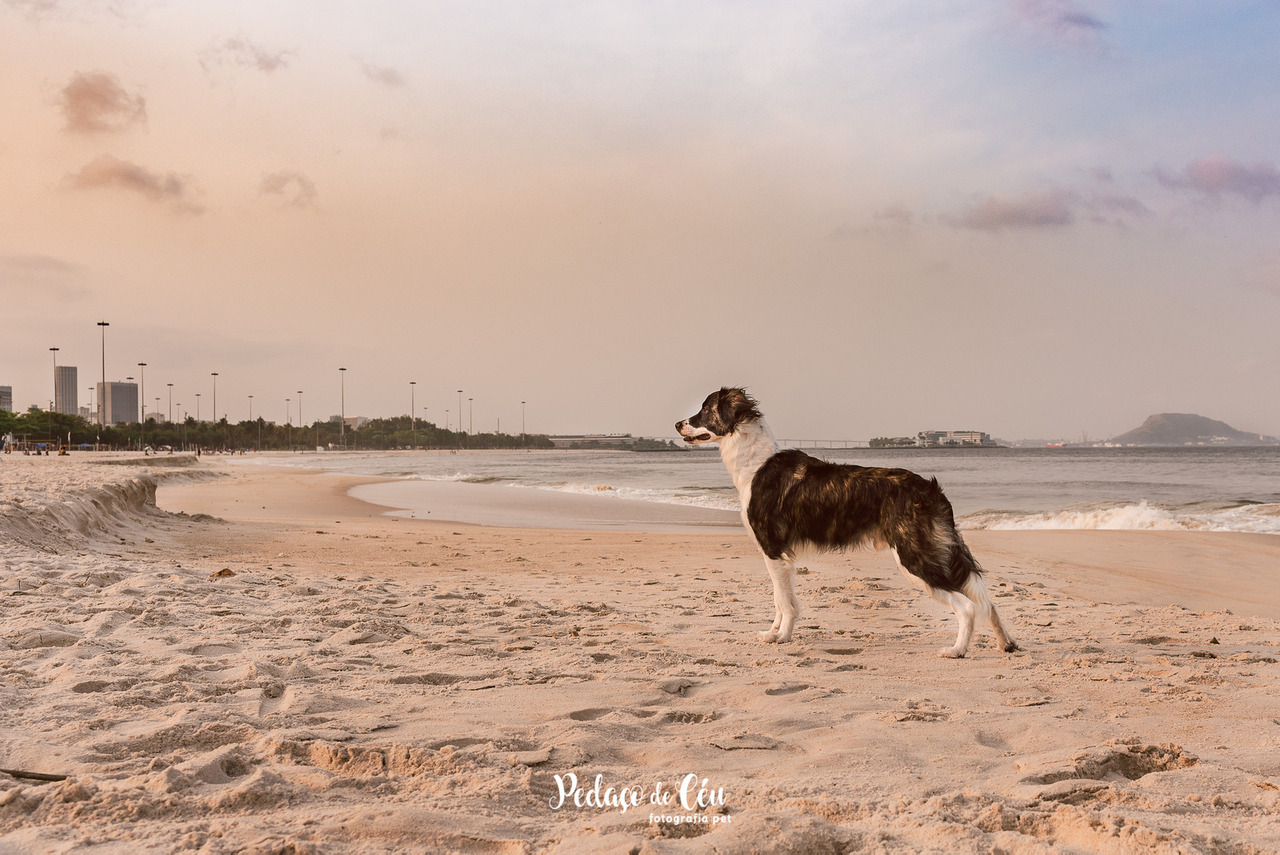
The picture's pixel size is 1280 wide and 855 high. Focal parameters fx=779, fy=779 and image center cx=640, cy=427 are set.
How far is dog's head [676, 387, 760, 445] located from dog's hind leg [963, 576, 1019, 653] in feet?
6.07

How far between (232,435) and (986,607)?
147 metres

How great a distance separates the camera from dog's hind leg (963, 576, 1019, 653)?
197 inches

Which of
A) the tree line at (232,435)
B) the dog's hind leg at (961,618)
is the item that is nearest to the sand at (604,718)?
the dog's hind leg at (961,618)

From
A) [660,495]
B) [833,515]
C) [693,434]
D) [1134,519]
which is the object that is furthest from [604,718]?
[660,495]

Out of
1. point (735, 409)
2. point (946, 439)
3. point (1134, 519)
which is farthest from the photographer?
point (946, 439)

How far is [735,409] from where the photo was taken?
5.83 m

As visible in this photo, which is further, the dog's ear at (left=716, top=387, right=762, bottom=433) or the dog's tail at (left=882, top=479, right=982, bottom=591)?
the dog's ear at (left=716, top=387, right=762, bottom=433)

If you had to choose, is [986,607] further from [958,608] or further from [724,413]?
[724,413]

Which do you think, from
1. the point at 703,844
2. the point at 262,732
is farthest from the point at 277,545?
the point at 703,844

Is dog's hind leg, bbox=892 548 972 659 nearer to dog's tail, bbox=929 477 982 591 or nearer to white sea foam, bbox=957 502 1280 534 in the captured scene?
dog's tail, bbox=929 477 982 591

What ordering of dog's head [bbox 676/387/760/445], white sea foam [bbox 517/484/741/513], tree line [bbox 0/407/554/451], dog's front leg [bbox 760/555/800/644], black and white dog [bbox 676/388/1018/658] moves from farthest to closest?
tree line [bbox 0/407/554/451] < white sea foam [bbox 517/484/741/513] < dog's head [bbox 676/387/760/445] < dog's front leg [bbox 760/555/800/644] < black and white dog [bbox 676/388/1018/658]

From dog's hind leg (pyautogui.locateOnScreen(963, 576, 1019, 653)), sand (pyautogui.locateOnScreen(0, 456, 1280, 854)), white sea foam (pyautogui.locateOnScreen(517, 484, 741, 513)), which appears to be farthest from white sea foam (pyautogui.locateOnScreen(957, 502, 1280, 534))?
dog's hind leg (pyautogui.locateOnScreen(963, 576, 1019, 653))

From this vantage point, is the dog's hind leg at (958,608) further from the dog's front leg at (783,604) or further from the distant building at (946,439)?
the distant building at (946,439)

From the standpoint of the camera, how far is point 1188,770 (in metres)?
2.88
